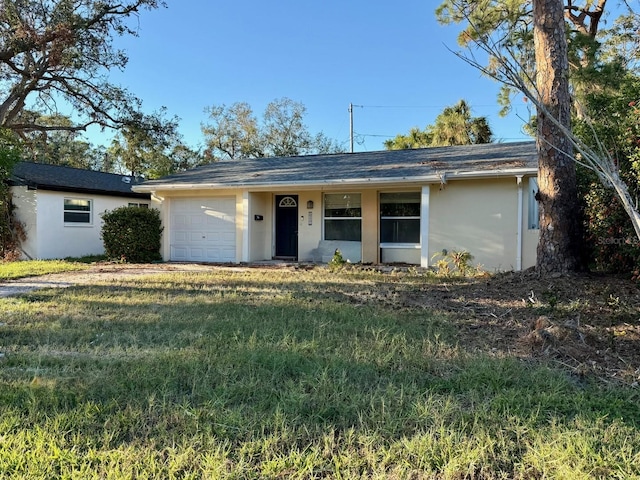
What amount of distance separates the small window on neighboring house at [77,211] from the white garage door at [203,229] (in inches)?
165

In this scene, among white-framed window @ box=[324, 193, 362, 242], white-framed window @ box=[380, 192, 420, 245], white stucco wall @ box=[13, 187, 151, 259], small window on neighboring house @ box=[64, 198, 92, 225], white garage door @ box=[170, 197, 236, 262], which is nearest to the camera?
white-framed window @ box=[380, 192, 420, 245]

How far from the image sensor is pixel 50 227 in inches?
571

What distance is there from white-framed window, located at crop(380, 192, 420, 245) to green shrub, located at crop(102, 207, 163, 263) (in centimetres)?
712

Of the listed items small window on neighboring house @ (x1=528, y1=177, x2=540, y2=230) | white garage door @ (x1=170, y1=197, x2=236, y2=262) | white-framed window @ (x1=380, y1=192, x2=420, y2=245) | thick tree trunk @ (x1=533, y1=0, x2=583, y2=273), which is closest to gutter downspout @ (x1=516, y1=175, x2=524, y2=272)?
small window on neighboring house @ (x1=528, y1=177, x2=540, y2=230)

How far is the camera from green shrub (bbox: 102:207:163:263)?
1285 cm

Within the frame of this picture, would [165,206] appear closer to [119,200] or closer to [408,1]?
[119,200]

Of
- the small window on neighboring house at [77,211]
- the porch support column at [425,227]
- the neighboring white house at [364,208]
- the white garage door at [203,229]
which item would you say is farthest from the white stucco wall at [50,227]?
the porch support column at [425,227]

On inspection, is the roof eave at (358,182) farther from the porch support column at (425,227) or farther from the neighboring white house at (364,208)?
the porch support column at (425,227)

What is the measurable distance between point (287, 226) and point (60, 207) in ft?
26.2

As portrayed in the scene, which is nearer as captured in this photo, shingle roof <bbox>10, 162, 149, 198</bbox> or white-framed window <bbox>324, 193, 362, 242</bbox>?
white-framed window <bbox>324, 193, 362, 242</bbox>

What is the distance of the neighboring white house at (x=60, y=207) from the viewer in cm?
1419

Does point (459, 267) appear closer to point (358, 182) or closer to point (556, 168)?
point (556, 168)

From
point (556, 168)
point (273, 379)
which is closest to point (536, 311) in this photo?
point (556, 168)

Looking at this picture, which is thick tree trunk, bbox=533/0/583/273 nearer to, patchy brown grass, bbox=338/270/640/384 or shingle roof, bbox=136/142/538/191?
patchy brown grass, bbox=338/270/640/384
